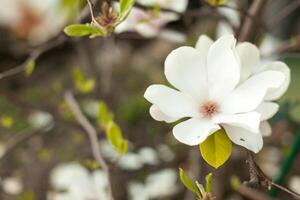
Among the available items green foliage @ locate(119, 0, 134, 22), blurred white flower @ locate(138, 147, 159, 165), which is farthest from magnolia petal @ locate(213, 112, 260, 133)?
blurred white flower @ locate(138, 147, 159, 165)

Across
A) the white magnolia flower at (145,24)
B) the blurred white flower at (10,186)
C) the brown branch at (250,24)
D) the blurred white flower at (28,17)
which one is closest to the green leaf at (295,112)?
the brown branch at (250,24)

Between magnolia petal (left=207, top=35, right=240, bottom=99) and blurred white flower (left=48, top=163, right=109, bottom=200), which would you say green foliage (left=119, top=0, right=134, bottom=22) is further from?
blurred white flower (left=48, top=163, right=109, bottom=200)

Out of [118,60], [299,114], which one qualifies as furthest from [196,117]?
[118,60]

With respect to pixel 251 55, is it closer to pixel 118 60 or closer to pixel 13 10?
→ pixel 118 60

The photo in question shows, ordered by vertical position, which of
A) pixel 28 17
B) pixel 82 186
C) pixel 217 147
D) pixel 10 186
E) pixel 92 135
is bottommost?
pixel 28 17

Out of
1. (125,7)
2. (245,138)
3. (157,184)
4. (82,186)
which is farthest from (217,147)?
(157,184)

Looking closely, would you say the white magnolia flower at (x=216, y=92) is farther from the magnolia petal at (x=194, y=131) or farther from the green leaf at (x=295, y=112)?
the green leaf at (x=295, y=112)

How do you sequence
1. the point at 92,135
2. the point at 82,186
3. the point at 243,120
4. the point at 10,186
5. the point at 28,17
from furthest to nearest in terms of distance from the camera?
1. the point at 28,17
2. the point at 10,186
3. the point at 82,186
4. the point at 92,135
5. the point at 243,120

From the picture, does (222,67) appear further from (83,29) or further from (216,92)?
(83,29)
